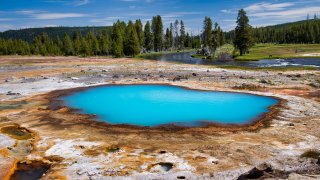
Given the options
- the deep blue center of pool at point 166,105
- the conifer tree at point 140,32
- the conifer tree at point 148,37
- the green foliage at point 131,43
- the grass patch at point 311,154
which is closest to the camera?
the grass patch at point 311,154

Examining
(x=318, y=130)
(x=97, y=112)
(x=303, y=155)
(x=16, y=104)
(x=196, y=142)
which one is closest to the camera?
(x=303, y=155)

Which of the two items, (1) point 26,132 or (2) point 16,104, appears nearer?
(1) point 26,132

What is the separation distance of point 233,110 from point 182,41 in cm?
11798

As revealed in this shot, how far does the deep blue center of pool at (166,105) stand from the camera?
23.1 m

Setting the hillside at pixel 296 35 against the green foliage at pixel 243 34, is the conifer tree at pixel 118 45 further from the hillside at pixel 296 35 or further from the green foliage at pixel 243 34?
the hillside at pixel 296 35

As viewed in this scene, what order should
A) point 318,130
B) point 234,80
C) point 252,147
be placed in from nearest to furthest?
1. point 252,147
2. point 318,130
3. point 234,80

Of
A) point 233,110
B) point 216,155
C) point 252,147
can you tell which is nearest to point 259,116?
point 233,110

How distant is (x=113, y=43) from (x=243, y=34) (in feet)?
131

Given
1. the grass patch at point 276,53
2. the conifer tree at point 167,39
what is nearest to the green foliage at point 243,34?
the grass patch at point 276,53

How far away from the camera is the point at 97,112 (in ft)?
84.7

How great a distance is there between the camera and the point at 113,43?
318ft

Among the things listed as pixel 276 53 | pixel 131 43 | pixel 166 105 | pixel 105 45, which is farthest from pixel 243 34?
pixel 166 105

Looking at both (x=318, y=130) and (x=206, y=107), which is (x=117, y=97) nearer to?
(x=206, y=107)

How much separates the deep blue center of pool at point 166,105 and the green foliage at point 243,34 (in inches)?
2166
